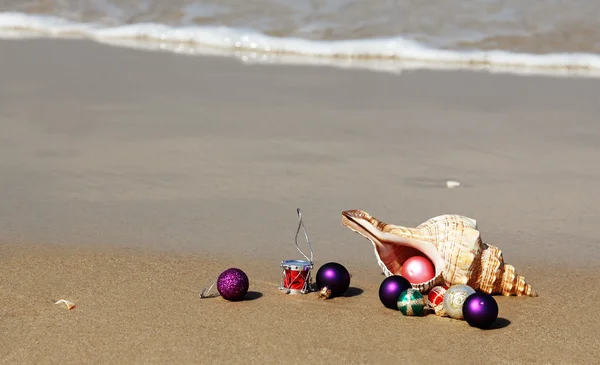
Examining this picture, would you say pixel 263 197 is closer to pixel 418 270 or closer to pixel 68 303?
pixel 418 270

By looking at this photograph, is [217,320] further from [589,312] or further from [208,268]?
[589,312]

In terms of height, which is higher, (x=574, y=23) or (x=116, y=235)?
(x=574, y=23)

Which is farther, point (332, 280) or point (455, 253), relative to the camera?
→ point (455, 253)

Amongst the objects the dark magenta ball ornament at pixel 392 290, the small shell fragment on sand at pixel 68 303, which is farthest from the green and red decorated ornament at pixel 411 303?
the small shell fragment on sand at pixel 68 303

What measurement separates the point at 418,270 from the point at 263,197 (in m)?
1.43

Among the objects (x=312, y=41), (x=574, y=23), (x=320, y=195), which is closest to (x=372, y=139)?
(x=320, y=195)

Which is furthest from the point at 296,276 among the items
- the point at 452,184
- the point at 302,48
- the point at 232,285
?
the point at 302,48

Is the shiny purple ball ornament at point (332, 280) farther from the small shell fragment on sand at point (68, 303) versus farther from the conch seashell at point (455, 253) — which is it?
the small shell fragment on sand at point (68, 303)

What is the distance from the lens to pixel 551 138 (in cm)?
718

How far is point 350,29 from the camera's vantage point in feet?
36.3

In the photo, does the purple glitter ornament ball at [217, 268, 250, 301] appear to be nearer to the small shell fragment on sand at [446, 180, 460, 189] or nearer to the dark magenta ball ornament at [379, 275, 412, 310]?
the dark magenta ball ornament at [379, 275, 412, 310]

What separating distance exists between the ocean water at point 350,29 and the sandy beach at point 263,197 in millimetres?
947

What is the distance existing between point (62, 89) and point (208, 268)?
3698 mm

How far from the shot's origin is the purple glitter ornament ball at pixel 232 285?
13.6 feet
